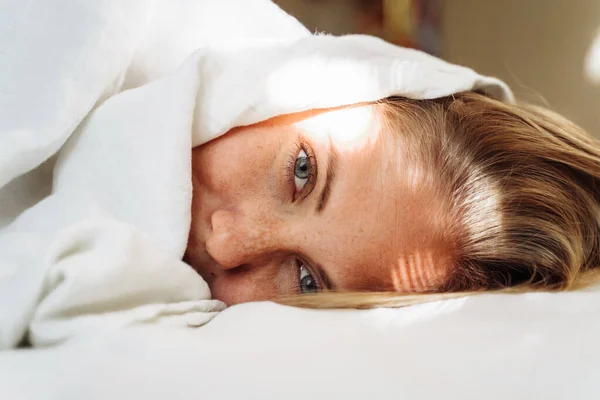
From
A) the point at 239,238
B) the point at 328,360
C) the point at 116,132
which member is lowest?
the point at 328,360

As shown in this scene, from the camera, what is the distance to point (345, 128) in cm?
67

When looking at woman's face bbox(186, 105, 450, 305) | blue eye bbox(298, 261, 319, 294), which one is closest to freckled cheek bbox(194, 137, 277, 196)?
woman's face bbox(186, 105, 450, 305)

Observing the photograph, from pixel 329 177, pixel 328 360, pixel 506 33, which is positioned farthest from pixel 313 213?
pixel 506 33

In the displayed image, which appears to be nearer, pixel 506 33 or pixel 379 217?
pixel 379 217

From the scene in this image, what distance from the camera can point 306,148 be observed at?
665 mm

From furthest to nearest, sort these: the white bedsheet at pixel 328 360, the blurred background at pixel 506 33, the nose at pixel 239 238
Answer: the blurred background at pixel 506 33 < the nose at pixel 239 238 < the white bedsheet at pixel 328 360

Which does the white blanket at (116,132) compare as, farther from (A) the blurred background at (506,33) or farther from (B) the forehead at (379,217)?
(A) the blurred background at (506,33)

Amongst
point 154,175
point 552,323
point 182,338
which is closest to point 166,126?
point 154,175

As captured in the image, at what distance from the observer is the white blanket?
1.50 ft

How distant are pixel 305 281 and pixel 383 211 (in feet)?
0.41

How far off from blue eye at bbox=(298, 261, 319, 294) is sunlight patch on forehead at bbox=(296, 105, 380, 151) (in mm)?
144

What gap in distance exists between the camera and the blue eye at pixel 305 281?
655 mm

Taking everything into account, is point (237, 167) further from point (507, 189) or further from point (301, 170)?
point (507, 189)

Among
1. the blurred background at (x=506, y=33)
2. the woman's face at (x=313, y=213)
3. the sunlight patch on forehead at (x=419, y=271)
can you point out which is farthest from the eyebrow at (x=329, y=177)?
the blurred background at (x=506, y=33)
